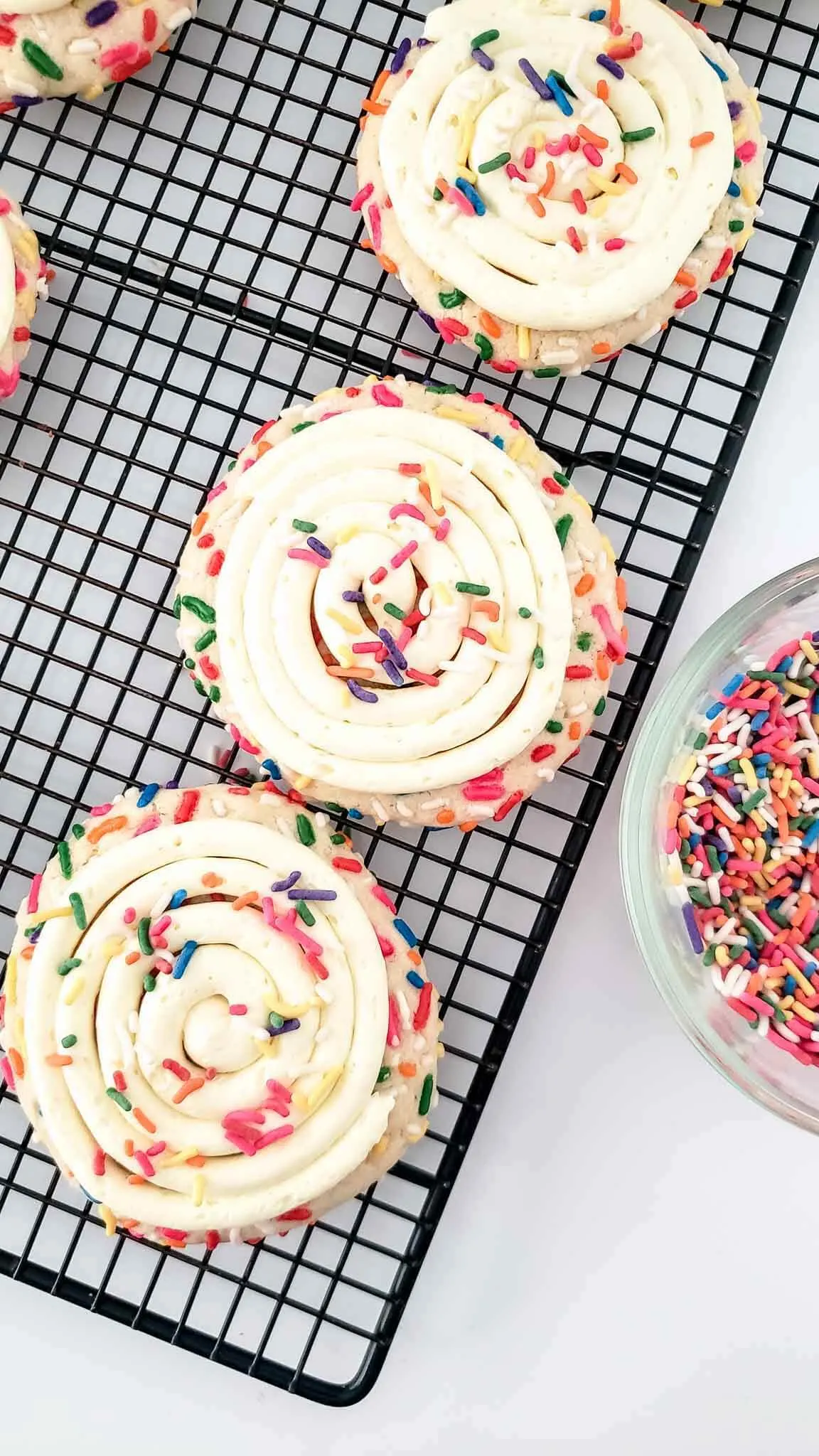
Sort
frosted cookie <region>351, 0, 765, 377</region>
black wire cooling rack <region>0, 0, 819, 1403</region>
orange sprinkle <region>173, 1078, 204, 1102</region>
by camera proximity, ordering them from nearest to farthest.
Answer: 1. orange sprinkle <region>173, 1078, 204, 1102</region>
2. frosted cookie <region>351, 0, 765, 377</region>
3. black wire cooling rack <region>0, 0, 819, 1403</region>

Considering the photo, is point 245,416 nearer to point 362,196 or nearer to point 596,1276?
point 362,196

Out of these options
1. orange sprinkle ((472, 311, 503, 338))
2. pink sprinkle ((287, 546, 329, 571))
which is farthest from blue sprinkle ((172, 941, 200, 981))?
orange sprinkle ((472, 311, 503, 338))

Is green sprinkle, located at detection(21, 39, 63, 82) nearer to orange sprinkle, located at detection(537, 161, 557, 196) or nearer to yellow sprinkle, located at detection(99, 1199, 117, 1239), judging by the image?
orange sprinkle, located at detection(537, 161, 557, 196)

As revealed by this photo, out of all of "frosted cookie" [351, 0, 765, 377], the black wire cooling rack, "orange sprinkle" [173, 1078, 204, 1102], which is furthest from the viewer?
the black wire cooling rack

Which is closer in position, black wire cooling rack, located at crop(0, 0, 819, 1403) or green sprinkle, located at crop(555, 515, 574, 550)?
green sprinkle, located at crop(555, 515, 574, 550)

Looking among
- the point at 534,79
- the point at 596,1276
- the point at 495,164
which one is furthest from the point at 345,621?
the point at 596,1276

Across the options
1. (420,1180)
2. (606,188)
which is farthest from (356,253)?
(420,1180)

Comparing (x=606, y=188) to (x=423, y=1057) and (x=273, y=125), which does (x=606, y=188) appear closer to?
(x=273, y=125)

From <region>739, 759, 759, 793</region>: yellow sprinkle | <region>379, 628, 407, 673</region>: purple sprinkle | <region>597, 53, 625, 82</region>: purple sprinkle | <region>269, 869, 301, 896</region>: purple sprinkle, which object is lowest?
<region>269, 869, 301, 896</region>: purple sprinkle
